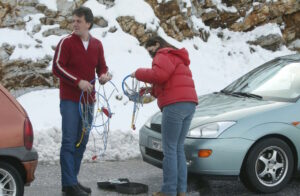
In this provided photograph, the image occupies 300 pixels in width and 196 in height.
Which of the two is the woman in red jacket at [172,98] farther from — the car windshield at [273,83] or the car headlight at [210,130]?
the car windshield at [273,83]

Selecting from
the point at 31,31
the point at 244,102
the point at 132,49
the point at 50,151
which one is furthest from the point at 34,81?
the point at 244,102

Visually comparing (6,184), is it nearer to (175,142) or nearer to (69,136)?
(69,136)

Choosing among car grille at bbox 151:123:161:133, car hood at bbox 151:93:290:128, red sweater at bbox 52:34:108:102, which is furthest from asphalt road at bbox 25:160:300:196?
red sweater at bbox 52:34:108:102

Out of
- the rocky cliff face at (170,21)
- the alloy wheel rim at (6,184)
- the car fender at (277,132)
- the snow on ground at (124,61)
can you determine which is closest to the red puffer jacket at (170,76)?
the car fender at (277,132)

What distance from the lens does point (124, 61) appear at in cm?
1216

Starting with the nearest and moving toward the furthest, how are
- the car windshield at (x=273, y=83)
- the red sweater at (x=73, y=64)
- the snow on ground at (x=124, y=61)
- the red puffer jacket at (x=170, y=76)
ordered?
the red puffer jacket at (x=170, y=76) < the red sweater at (x=73, y=64) < the car windshield at (x=273, y=83) < the snow on ground at (x=124, y=61)

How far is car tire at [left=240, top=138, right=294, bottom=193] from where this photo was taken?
6.31 meters

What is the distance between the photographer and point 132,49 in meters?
12.6

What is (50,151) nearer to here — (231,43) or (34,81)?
(34,81)

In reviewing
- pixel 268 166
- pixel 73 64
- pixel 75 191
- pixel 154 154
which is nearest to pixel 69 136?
pixel 75 191

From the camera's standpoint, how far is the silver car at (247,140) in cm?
621

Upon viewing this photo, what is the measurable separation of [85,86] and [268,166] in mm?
2092

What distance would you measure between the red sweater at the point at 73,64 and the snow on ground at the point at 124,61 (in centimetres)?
218

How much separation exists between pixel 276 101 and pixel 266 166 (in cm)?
77
